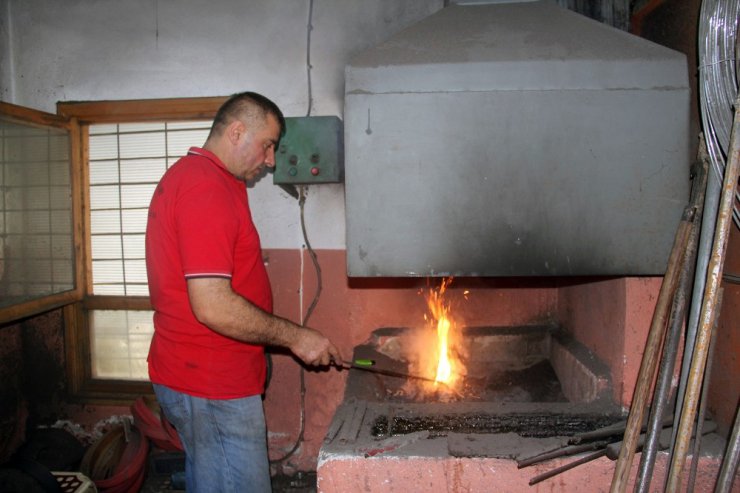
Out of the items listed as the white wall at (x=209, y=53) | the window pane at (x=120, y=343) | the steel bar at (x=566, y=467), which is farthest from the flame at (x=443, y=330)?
the window pane at (x=120, y=343)

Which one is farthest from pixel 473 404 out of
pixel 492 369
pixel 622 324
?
pixel 492 369

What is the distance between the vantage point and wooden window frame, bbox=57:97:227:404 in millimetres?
3326

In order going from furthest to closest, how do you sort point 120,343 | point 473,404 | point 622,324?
point 120,343 → point 473,404 → point 622,324

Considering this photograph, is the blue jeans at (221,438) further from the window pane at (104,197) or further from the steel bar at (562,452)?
the window pane at (104,197)

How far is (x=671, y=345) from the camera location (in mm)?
1691

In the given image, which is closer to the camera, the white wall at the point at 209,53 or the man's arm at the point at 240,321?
the man's arm at the point at 240,321

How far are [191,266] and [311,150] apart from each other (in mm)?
1271

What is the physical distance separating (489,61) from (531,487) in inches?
59.5

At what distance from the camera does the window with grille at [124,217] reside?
3.45 metres

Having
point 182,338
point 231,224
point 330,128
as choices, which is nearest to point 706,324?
point 231,224

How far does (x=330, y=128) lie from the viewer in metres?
2.95

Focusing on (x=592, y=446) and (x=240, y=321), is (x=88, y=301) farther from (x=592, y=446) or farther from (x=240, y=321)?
(x=592, y=446)

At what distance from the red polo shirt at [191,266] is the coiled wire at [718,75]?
1752 millimetres

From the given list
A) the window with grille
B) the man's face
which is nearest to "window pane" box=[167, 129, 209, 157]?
the window with grille
